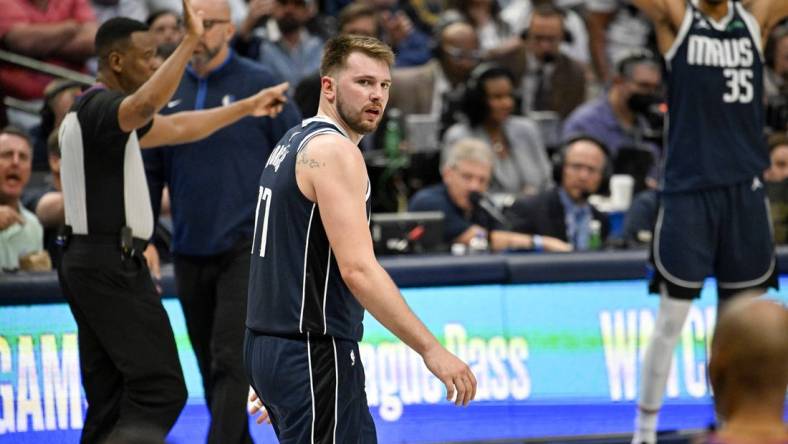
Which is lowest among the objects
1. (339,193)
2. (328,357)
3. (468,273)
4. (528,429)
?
(528,429)

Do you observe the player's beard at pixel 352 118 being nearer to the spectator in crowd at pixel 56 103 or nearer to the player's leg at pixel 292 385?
the player's leg at pixel 292 385

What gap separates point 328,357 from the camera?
468 cm

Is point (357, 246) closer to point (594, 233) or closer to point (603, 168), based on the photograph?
point (594, 233)

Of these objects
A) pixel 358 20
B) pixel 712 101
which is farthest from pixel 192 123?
pixel 358 20

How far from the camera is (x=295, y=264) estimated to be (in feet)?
15.3

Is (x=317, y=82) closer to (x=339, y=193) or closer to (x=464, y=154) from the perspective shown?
(x=464, y=154)

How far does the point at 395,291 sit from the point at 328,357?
1.33 feet

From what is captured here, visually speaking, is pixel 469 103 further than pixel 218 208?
Yes

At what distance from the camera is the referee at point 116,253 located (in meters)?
6.00

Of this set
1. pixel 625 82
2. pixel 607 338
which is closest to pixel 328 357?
pixel 607 338

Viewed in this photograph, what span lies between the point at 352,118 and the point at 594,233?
465 centimetres

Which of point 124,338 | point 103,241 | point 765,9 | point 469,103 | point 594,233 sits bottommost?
point 594,233

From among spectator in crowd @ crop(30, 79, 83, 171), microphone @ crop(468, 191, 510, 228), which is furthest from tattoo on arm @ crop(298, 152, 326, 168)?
microphone @ crop(468, 191, 510, 228)

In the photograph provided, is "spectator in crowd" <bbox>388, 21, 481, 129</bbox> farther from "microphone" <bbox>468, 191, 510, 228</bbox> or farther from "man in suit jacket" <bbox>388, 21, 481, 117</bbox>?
"microphone" <bbox>468, 191, 510, 228</bbox>
